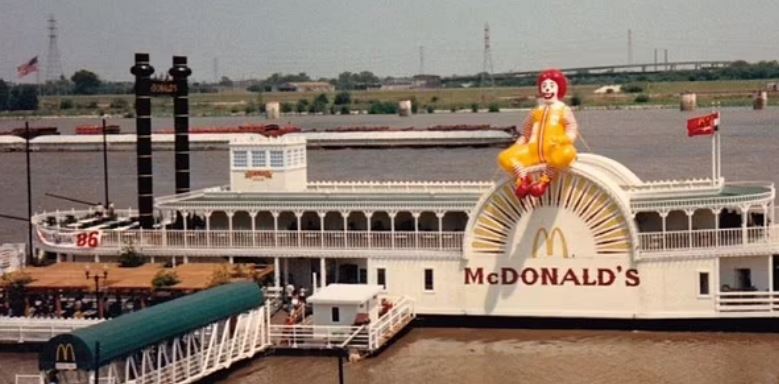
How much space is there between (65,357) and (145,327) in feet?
6.88

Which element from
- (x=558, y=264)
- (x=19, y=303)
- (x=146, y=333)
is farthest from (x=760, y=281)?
(x=19, y=303)

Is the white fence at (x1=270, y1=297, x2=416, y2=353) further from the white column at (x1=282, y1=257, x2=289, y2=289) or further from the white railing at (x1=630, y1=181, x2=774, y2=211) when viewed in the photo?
the white railing at (x1=630, y1=181, x2=774, y2=211)

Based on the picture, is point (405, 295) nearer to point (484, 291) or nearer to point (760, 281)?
point (484, 291)

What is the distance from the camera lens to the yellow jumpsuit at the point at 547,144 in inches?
1350

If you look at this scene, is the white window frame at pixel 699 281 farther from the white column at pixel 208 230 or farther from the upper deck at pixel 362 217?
the white column at pixel 208 230

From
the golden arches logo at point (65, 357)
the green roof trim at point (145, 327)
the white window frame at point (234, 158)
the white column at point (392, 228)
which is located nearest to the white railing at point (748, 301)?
the white column at point (392, 228)

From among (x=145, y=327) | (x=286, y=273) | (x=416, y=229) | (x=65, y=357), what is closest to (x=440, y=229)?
(x=416, y=229)

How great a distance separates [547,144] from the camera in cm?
3441

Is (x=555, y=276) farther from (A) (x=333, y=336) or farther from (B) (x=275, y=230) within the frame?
(B) (x=275, y=230)

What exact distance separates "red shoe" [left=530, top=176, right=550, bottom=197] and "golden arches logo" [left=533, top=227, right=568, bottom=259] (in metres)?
1.27

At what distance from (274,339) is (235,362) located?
72.4 inches

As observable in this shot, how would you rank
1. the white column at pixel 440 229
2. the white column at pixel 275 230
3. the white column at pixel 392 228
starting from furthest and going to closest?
the white column at pixel 275 230 → the white column at pixel 392 228 → the white column at pixel 440 229

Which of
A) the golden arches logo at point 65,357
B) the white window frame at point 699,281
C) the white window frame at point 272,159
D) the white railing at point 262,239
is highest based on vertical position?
the white window frame at point 272,159

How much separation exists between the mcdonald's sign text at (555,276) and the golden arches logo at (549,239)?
0.45m
